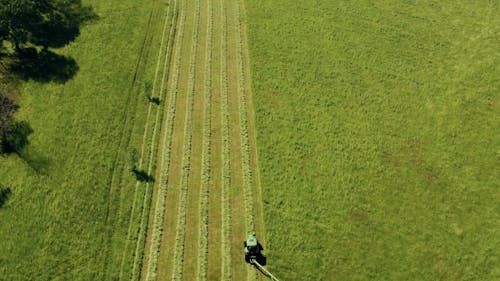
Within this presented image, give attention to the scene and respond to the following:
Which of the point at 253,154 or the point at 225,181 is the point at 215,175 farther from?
the point at 253,154

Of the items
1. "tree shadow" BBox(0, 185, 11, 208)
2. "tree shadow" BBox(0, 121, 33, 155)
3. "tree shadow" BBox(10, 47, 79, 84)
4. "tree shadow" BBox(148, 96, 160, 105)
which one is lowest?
"tree shadow" BBox(0, 185, 11, 208)

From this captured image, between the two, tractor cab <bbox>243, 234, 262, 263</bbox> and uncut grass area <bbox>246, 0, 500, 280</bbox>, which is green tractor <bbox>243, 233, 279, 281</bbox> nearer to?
tractor cab <bbox>243, 234, 262, 263</bbox>

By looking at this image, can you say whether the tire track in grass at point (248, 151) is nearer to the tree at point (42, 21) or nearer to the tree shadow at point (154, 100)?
the tree shadow at point (154, 100)

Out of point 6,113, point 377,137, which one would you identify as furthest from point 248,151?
point 6,113

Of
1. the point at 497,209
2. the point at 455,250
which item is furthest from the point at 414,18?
the point at 455,250

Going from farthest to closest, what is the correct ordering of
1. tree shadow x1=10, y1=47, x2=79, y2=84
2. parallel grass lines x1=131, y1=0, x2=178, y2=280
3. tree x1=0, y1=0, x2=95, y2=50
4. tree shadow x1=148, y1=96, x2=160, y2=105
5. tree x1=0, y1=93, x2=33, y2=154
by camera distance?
tree shadow x1=10, y1=47, x2=79, y2=84
tree x1=0, y1=0, x2=95, y2=50
tree shadow x1=148, y1=96, x2=160, y2=105
tree x1=0, y1=93, x2=33, y2=154
parallel grass lines x1=131, y1=0, x2=178, y2=280

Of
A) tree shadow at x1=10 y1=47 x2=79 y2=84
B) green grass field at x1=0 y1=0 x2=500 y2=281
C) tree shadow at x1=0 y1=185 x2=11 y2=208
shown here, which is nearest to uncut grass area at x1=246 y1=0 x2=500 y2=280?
green grass field at x1=0 y1=0 x2=500 y2=281
